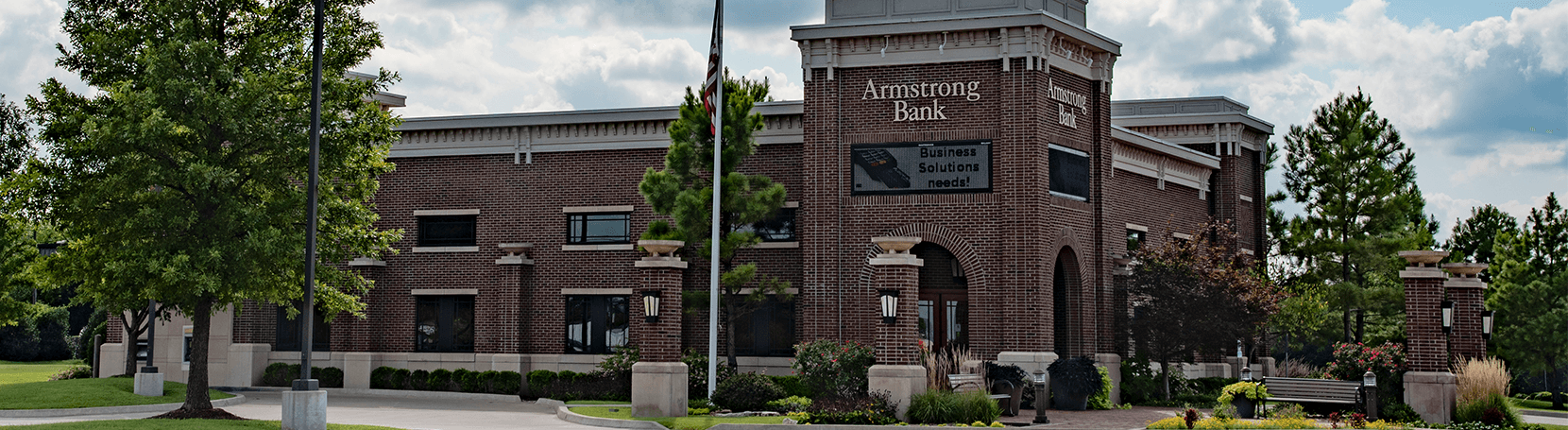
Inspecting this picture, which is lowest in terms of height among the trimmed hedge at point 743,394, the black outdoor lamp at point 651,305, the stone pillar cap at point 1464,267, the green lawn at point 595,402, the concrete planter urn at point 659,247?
the green lawn at point 595,402

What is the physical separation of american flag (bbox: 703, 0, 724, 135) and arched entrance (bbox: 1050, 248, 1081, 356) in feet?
29.7

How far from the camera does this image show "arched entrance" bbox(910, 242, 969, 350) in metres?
31.5

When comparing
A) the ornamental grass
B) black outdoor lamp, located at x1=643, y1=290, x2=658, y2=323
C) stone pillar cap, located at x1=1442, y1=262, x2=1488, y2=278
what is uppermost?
stone pillar cap, located at x1=1442, y1=262, x2=1488, y2=278

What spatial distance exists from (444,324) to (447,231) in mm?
2533

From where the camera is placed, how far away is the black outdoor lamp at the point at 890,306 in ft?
80.0

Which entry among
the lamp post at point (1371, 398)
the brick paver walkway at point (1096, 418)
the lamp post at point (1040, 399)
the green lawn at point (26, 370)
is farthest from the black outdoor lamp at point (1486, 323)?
the green lawn at point (26, 370)

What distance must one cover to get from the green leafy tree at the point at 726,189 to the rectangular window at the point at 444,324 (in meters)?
7.43

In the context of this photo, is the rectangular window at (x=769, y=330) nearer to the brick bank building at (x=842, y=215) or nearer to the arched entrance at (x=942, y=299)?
the brick bank building at (x=842, y=215)

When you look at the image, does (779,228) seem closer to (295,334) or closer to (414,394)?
(414,394)

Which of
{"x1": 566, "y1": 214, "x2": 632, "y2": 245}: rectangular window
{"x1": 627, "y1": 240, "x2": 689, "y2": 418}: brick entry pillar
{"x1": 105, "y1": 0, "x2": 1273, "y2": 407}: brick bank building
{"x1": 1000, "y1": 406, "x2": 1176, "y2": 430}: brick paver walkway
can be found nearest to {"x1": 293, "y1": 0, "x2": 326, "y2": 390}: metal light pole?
{"x1": 627, "y1": 240, "x2": 689, "y2": 418}: brick entry pillar

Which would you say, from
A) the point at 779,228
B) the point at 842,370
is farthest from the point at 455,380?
the point at 842,370

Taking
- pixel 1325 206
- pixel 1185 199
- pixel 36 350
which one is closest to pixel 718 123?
pixel 1185 199

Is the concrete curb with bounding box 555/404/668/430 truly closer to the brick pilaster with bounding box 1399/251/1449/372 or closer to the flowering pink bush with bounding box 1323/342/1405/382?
the flowering pink bush with bounding box 1323/342/1405/382

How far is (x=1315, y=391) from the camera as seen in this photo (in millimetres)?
25828
